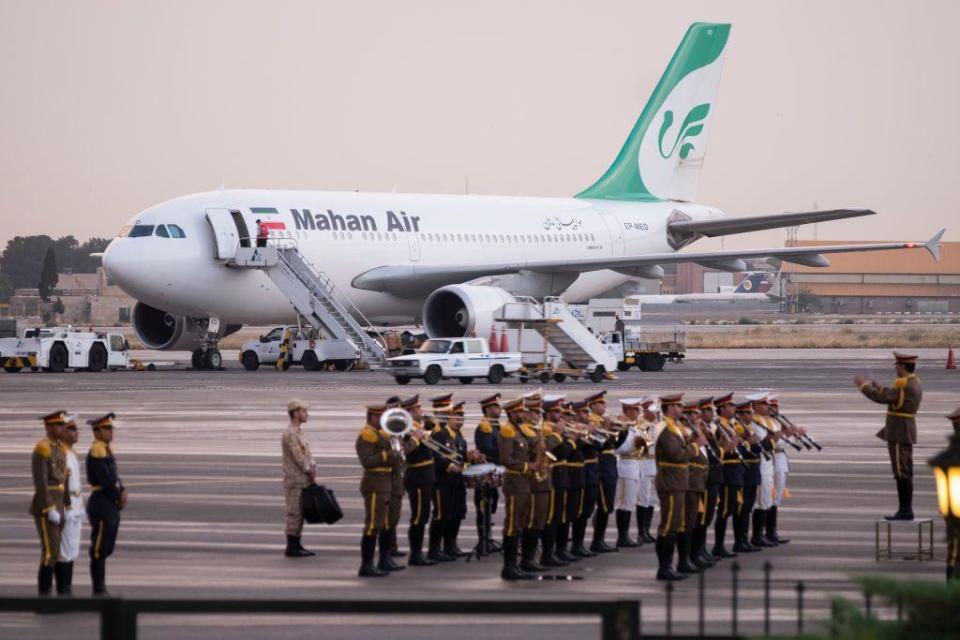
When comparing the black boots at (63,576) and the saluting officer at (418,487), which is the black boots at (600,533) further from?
the black boots at (63,576)

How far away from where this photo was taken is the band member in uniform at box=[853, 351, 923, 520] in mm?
17469

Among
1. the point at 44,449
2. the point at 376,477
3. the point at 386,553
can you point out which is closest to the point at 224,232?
the point at 376,477

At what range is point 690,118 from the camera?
59406mm

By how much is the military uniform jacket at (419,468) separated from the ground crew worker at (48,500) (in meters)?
3.52

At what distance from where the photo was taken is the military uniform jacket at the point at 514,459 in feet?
47.9

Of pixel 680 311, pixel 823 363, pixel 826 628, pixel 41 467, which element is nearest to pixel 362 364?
pixel 823 363

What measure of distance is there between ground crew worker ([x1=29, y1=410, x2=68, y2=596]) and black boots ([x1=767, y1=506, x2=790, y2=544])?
6.97m

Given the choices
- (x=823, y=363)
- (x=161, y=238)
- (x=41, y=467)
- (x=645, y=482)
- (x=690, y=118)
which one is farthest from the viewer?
(x=690, y=118)

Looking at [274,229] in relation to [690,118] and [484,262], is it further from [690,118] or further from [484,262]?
[690,118]

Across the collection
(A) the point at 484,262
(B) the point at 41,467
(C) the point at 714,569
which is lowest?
(C) the point at 714,569

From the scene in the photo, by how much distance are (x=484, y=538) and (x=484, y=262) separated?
36709 millimetres

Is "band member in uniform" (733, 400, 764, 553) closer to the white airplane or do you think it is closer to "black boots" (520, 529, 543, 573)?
"black boots" (520, 529, 543, 573)

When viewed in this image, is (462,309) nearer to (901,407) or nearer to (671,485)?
(901,407)

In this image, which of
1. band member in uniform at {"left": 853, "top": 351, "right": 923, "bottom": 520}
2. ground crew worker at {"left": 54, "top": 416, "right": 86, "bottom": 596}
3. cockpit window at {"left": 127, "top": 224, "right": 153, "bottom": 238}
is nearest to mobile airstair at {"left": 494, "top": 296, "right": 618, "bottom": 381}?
cockpit window at {"left": 127, "top": 224, "right": 153, "bottom": 238}
